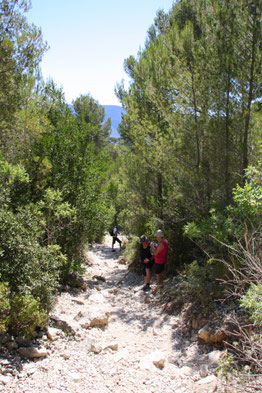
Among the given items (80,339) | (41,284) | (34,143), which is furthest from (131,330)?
(34,143)

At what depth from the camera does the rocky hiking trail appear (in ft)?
13.1

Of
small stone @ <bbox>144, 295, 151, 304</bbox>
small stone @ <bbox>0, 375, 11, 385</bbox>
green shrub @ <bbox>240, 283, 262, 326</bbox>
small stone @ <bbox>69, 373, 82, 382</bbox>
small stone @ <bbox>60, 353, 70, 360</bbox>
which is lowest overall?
small stone @ <bbox>144, 295, 151, 304</bbox>

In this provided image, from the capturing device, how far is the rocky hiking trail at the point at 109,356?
13.1ft

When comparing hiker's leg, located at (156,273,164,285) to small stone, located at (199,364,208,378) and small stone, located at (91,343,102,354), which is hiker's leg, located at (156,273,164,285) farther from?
small stone, located at (199,364,208,378)

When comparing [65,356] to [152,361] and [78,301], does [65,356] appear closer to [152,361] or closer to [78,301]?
[152,361]

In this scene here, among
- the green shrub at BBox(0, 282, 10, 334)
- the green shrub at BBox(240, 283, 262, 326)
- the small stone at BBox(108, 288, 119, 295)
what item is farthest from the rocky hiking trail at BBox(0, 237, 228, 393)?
the small stone at BBox(108, 288, 119, 295)

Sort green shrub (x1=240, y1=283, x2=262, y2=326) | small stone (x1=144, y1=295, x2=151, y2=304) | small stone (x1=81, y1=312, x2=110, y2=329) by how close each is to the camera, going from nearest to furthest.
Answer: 1. green shrub (x1=240, y1=283, x2=262, y2=326)
2. small stone (x1=81, y1=312, x2=110, y2=329)
3. small stone (x1=144, y1=295, x2=151, y2=304)

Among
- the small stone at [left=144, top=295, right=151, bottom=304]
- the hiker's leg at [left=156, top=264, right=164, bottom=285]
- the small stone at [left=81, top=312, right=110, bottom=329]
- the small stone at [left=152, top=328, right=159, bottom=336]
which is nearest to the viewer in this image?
the small stone at [left=81, top=312, right=110, bottom=329]

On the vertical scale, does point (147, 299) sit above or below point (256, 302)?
below

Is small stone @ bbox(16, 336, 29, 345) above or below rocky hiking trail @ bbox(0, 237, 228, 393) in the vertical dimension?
above

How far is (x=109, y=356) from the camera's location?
4.89 meters

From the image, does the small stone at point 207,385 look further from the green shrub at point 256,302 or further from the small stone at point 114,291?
the small stone at point 114,291

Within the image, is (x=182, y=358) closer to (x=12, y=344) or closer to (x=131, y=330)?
(x=131, y=330)

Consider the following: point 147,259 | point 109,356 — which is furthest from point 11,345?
point 147,259
